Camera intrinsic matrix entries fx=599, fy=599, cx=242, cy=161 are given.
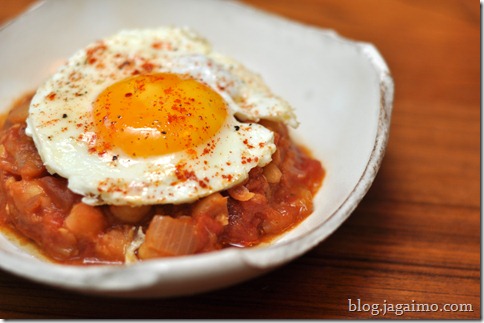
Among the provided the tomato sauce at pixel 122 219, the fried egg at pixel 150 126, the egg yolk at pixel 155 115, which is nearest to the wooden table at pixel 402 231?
the tomato sauce at pixel 122 219

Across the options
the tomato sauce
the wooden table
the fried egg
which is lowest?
the wooden table

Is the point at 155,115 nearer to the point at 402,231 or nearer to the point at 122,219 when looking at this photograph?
the point at 122,219

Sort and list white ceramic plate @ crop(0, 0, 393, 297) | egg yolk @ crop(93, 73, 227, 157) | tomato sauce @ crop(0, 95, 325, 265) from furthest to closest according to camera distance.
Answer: white ceramic plate @ crop(0, 0, 393, 297) → egg yolk @ crop(93, 73, 227, 157) → tomato sauce @ crop(0, 95, 325, 265)

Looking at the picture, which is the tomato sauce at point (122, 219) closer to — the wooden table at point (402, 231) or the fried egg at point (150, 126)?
the fried egg at point (150, 126)

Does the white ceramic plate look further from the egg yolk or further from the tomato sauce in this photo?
the egg yolk

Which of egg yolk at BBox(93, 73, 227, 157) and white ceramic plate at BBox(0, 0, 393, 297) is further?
white ceramic plate at BBox(0, 0, 393, 297)

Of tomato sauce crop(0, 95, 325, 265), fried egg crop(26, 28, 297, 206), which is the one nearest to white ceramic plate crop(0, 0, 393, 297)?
tomato sauce crop(0, 95, 325, 265)
